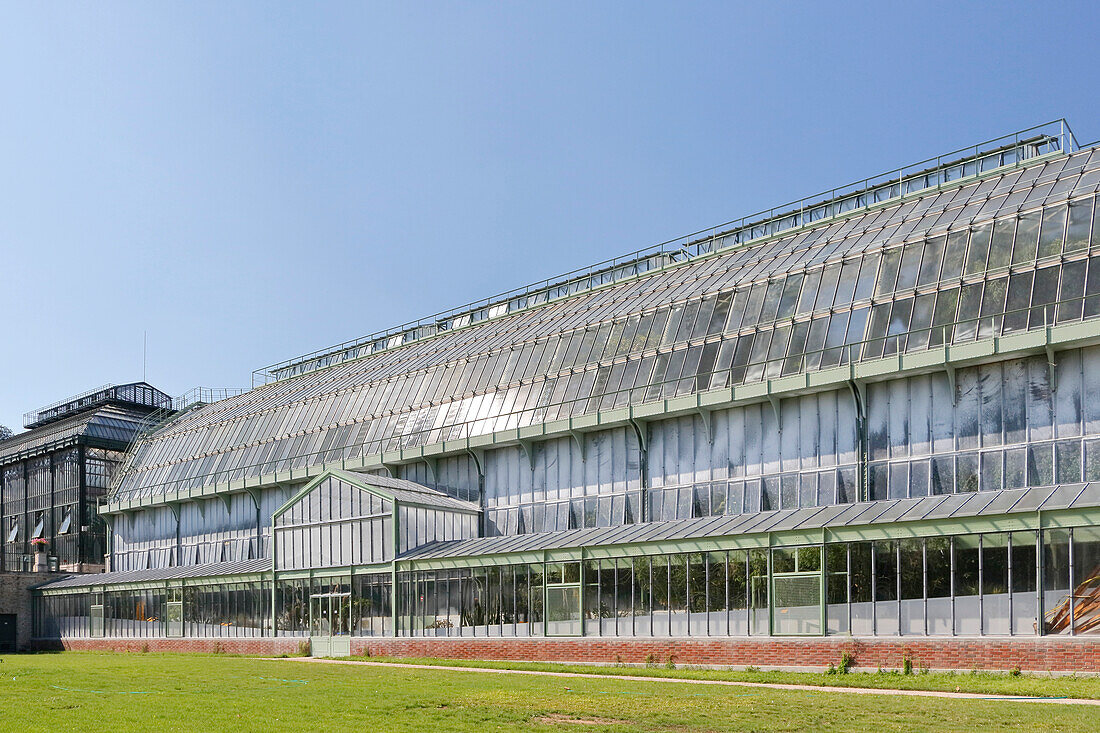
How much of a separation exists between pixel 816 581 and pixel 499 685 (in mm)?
12743

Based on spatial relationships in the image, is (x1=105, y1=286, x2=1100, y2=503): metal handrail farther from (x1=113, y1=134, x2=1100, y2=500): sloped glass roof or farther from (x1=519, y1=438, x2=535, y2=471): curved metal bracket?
(x1=519, y1=438, x2=535, y2=471): curved metal bracket

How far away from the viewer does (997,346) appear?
4012 cm

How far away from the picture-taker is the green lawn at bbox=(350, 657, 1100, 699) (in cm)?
2945

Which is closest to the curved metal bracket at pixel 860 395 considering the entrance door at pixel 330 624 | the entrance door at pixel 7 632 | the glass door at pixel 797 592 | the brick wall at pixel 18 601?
the glass door at pixel 797 592

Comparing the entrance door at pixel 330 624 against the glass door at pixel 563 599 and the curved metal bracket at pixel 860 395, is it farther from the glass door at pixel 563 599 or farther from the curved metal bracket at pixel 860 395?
the curved metal bracket at pixel 860 395

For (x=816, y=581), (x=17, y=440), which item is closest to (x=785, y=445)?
(x=816, y=581)

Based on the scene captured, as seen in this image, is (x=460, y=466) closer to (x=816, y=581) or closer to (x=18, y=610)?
(x=816, y=581)

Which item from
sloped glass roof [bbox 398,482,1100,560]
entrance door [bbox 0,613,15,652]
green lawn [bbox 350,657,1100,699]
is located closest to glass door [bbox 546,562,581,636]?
sloped glass roof [bbox 398,482,1100,560]

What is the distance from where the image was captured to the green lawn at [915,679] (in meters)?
29.5

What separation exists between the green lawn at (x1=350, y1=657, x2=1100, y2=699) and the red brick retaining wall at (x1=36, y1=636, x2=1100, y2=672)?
0.62m

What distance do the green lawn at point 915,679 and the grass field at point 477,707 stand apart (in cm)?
289

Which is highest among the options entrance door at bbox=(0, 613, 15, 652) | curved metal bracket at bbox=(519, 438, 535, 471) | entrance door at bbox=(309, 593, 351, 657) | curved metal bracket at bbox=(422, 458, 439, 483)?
curved metal bracket at bbox=(519, 438, 535, 471)

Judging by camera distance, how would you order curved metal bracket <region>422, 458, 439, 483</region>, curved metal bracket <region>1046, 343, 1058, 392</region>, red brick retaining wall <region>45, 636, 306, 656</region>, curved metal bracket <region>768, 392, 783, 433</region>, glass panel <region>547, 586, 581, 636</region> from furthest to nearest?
curved metal bracket <region>422, 458, 439, 483</region> < red brick retaining wall <region>45, 636, 306, 656</region> < glass panel <region>547, 586, 581, 636</region> < curved metal bracket <region>768, 392, 783, 433</region> < curved metal bracket <region>1046, 343, 1058, 392</region>

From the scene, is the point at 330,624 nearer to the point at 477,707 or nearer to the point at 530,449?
the point at 530,449
